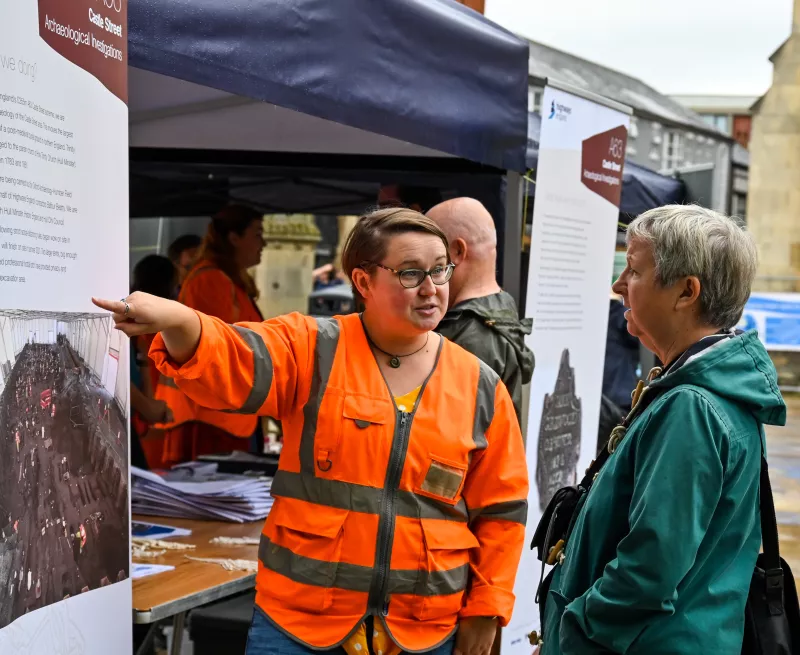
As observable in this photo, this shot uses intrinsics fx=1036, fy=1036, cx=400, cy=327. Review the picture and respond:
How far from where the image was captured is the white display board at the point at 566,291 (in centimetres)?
411

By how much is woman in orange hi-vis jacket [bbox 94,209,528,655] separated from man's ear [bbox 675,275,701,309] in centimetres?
58

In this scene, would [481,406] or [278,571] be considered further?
[481,406]

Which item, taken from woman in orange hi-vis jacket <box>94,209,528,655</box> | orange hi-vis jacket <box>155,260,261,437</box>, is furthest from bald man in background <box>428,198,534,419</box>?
orange hi-vis jacket <box>155,260,261,437</box>

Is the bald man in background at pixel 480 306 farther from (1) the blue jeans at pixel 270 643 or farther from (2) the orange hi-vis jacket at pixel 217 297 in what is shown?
(2) the orange hi-vis jacket at pixel 217 297

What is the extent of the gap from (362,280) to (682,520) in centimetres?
97

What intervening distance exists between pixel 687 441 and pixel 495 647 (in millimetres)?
2199

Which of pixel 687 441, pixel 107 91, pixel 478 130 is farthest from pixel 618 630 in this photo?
pixel 478 130

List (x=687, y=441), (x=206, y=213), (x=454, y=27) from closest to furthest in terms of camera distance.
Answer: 1. (x=687, y=441)
2. (x=454, y=27)
3. (x=206, y=213)

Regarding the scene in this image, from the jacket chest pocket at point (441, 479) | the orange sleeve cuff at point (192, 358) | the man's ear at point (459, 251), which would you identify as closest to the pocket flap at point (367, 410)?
the jacket chest pocket at point (441, 479)

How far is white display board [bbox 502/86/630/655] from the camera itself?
4105mm

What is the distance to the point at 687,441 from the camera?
1780 mm

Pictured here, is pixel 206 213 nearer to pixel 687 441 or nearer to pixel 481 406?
pixel 481 406

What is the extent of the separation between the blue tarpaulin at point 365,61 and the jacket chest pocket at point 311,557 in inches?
42.5

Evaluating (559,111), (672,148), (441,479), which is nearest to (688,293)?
(441,479)
